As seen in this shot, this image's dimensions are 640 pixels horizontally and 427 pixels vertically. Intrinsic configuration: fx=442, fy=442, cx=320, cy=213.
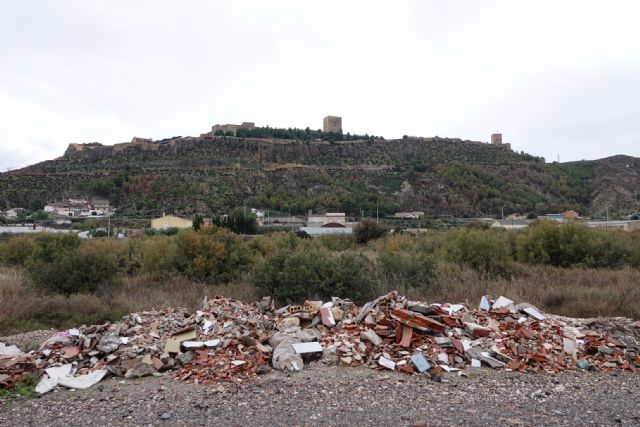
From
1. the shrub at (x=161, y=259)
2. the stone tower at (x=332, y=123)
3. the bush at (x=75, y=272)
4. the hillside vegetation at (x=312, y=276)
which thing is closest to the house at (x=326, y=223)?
the shrub at (x=161, y=259)

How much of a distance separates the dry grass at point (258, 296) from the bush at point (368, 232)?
20499 millimetres

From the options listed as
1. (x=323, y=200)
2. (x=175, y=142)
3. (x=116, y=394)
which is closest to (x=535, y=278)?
(x=116, y=394)

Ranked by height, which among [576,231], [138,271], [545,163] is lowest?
[138,271]

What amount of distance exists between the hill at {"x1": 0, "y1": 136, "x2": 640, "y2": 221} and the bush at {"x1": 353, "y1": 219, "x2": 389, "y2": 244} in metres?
27.0

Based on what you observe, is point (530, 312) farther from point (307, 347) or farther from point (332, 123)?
point (332, 123)

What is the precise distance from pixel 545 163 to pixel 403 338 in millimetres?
87760

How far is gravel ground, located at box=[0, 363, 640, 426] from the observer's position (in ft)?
15.1

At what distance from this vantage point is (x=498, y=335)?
22.1 ft

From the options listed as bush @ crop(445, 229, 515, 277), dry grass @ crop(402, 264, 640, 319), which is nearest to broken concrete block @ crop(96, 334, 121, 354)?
dry grass @ crop(402, 264, 640, 319)

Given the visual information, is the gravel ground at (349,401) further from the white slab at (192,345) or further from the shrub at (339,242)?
the shrub at (339,242)

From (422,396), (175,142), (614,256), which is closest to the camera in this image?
(422,396)

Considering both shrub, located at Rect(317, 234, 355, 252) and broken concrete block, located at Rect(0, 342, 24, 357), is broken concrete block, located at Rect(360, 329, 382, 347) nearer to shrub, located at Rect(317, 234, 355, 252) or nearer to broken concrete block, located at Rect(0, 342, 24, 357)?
broken concrete block, located at Rect(0, 342, 24, 357)

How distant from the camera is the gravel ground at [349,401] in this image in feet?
15.1

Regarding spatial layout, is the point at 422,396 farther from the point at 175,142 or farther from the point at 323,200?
the point at 175,142
